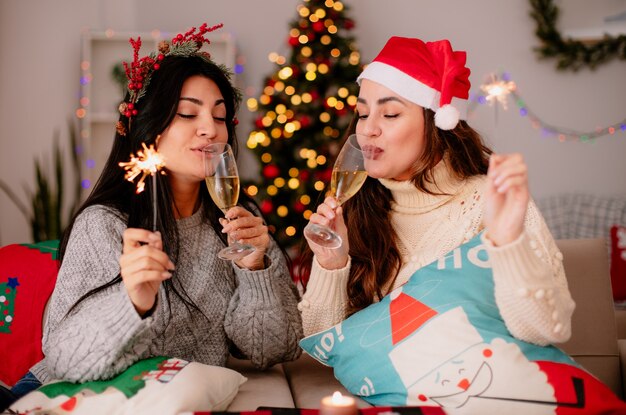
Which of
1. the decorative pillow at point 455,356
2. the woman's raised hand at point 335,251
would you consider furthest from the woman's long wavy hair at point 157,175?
the decorative pillow at point 455,356

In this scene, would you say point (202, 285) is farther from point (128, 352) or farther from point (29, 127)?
point (29, 127)

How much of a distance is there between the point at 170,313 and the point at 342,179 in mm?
608

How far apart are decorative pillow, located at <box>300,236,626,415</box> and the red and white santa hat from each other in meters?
0.45

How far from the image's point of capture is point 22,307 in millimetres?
2020

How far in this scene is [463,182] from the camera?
1957 millimetres

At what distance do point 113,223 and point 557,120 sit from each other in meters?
4.29

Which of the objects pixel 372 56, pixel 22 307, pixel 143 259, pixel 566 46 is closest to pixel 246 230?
pixel 143 259

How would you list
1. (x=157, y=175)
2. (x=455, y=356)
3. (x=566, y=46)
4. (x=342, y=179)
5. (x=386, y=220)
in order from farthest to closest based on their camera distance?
1. (x=566, y=46)
2. (x=386, y=220)
3. (x=157, y=175)
4. (x=342, y=179)
5. (x=455, y=356)

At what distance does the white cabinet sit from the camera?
474 cm

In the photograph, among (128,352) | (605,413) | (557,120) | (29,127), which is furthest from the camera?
(557,120)

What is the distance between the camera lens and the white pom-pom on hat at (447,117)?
6.12 feet

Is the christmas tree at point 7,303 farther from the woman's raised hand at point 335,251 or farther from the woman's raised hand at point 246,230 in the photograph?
the woman's raised hand at point 335,251

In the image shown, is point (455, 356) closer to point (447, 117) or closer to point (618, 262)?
point (447, 117)

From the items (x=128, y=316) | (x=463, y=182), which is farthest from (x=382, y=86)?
(x=128, y=316)
